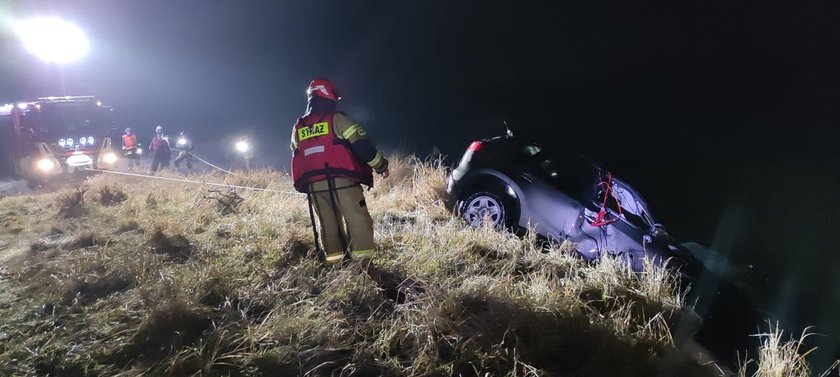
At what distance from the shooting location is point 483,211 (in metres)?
5.55

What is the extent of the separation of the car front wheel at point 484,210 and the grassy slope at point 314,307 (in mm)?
399

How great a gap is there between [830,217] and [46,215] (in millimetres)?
11412

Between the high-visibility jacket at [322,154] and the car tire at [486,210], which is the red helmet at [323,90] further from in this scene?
the car tire at [486,210]

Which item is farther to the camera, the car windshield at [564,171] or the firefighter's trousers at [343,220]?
the car windshield at [564,171]

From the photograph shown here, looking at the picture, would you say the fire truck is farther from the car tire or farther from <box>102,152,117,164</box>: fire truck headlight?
the car tire

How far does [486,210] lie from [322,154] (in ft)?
7.06

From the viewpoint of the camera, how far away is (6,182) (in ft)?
38.8

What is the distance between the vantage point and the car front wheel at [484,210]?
5.43 m

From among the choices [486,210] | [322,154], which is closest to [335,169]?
[322,154]

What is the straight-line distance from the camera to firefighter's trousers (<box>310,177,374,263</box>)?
417cm

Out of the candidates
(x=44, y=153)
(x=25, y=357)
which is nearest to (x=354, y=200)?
(x=25, y=357)

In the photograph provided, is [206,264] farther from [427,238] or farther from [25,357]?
[427,238]

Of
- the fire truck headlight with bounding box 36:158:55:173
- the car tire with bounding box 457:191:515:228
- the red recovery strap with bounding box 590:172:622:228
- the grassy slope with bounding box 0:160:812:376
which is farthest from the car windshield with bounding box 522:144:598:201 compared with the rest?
the fire truck headlight with bounding box 36:158:55:173

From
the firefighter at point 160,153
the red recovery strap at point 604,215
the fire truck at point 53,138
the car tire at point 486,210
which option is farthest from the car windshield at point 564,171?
the fire truck at point 53,138
